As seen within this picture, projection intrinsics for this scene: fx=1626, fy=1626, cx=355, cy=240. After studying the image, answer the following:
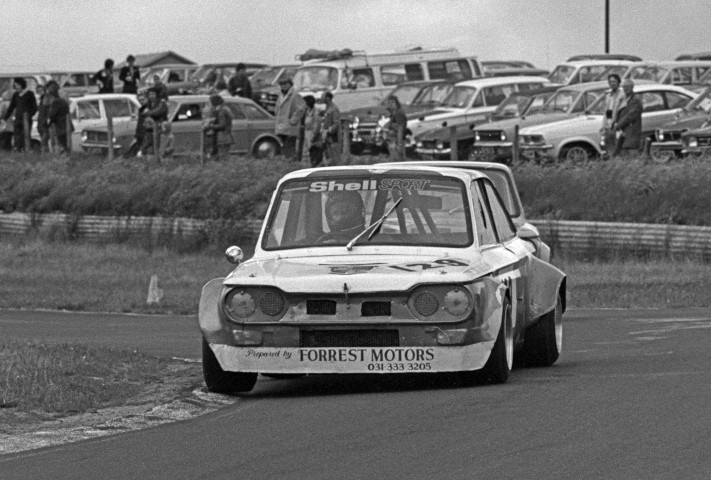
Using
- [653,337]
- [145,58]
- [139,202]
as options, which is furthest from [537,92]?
[145,58]

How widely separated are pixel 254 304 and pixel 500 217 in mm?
2441

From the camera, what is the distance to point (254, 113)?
3416cm

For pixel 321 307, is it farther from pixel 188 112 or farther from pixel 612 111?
pixel 188 112

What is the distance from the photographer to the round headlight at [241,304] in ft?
30.5

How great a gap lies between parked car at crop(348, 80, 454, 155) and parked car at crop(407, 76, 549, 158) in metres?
0.39

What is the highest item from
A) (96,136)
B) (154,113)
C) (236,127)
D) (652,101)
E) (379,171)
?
(379,171)

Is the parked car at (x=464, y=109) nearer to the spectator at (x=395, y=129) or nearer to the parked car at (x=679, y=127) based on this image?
the spectator at (x=395, y=129)

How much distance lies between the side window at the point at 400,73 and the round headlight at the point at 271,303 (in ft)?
99.3

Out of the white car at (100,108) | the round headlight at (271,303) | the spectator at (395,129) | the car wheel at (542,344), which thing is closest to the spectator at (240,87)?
the white car at (100,108)

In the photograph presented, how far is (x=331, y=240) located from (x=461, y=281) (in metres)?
1.28

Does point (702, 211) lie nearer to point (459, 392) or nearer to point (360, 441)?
point (459, 392)

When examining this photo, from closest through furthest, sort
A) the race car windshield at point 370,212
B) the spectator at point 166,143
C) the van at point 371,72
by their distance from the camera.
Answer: the race car windshield at point 370,212 → the spectator at point 166,143 → the van at point 371,72

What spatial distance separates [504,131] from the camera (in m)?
30.5

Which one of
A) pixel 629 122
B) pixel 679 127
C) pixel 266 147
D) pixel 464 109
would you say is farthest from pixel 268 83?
pixel 629 122
